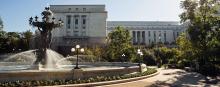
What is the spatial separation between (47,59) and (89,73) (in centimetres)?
602

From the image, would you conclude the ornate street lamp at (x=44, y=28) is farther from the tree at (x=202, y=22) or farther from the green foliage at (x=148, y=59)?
the green foliage at (x=148, y=59)

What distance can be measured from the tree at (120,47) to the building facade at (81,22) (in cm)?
Answer: 3837

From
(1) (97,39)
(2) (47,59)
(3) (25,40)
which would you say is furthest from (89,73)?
(1) (97,39)

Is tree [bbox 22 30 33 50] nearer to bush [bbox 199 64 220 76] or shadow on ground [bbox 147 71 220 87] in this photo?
bush [bbox 199 64 220 76]

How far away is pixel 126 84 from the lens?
2406 cm

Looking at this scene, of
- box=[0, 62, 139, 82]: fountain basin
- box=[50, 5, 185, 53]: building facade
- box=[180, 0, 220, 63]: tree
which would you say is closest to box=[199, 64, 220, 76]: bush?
box=[180, 0, 220, 63]: tree

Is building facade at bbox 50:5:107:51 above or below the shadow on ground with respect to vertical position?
above

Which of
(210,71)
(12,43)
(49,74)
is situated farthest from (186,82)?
(12,43)

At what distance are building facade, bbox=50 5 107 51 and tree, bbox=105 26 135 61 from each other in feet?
126

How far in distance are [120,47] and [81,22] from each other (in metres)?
47.1

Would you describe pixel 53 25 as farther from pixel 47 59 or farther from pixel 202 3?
pixel 202 3

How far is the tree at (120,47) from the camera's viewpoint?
65500mm

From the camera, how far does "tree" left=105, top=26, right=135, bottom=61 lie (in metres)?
65.5

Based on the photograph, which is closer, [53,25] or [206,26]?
[53,25]
